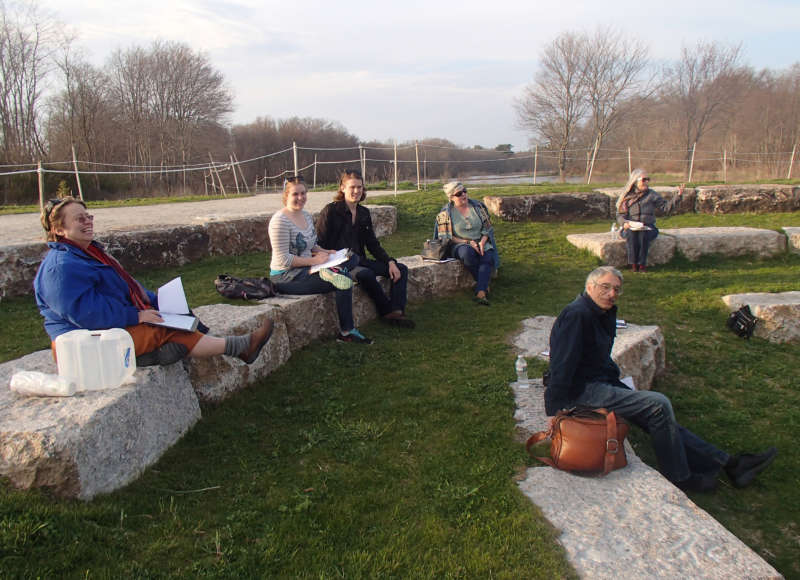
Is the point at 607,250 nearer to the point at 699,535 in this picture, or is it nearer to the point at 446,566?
the point at 699,535

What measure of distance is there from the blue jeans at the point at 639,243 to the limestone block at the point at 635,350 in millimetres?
3190

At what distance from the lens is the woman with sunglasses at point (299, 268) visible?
4.93 m

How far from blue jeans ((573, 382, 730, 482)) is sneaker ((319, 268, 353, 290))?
7.56 feet

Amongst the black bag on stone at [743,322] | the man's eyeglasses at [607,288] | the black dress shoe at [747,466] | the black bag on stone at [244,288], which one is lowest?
the black dress shoe at [747,466]

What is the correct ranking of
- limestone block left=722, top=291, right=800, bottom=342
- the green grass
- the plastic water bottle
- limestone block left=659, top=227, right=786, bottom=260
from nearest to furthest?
the green grass < the plastic water bottle < limestone block left=722, top=291, right=800, bottom=342 < limestone block left=659, top=227, right=786, bottom=260

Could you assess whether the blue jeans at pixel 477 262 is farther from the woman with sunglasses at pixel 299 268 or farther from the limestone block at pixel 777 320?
the limestone block at pixel 777 320

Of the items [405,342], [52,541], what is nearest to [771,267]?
[405,342]

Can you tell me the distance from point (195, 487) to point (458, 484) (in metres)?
1.32

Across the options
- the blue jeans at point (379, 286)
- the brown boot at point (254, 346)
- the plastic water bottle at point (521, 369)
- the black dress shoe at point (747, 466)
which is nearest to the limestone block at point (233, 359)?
the brown boot at point (254, 346)

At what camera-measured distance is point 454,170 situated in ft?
84.7

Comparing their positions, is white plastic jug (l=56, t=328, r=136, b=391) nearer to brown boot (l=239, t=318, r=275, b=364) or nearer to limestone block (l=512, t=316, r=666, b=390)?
brown boot (l=239, t=318, r=275, b=364)

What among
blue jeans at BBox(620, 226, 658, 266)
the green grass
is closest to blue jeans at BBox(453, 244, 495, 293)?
the green grass

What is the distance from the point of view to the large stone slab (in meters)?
2.22

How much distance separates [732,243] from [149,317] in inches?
338
